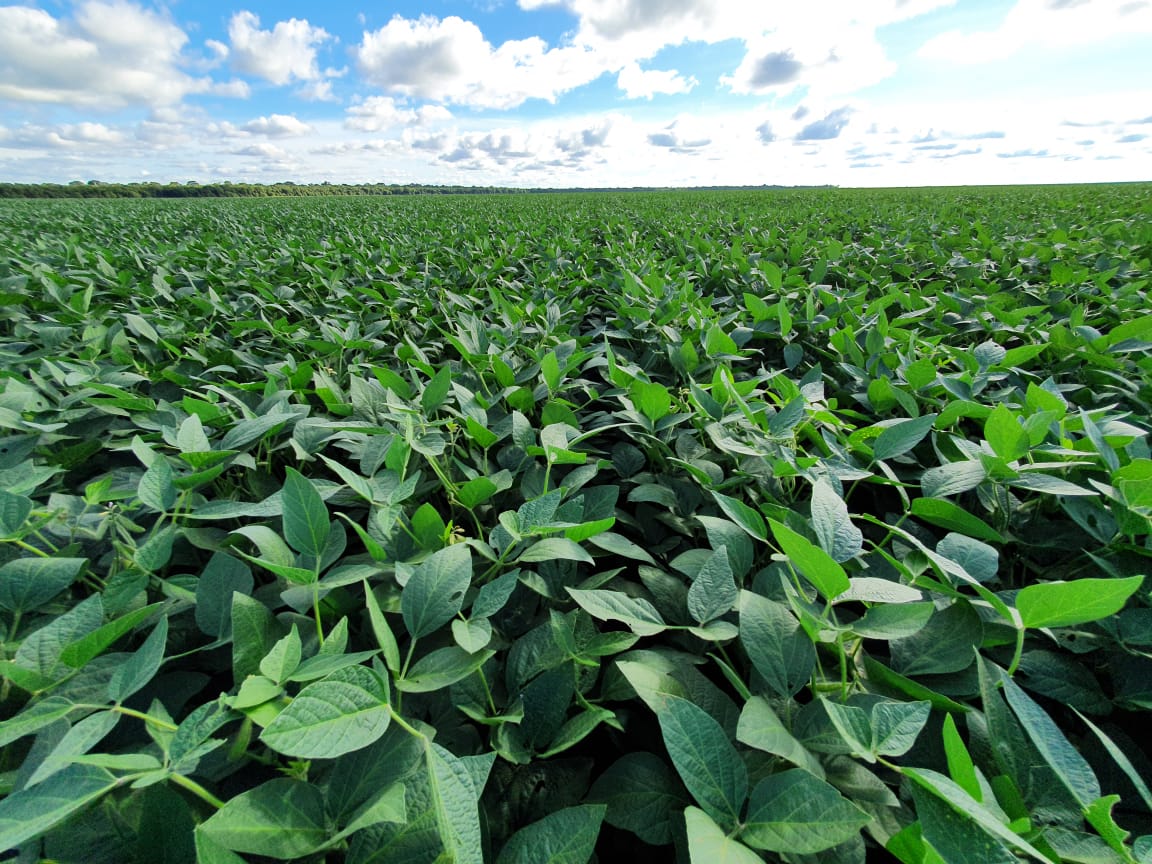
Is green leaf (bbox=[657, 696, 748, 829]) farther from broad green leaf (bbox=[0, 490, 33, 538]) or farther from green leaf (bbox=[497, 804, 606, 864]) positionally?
broad green leaf (bbox=[0, 490, 33, 538])

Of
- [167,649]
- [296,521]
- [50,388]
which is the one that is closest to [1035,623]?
[296,521]

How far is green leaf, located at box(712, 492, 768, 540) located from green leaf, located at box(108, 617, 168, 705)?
31.7 inches

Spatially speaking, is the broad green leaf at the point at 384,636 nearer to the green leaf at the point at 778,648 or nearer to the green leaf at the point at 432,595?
the green leaf at the point at 432,595

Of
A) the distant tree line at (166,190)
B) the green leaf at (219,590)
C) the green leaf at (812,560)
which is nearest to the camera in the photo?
the green leaf at (812,560)

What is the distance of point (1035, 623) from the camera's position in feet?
2.15

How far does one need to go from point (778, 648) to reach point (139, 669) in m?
0.82

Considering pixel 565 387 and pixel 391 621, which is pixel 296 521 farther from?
pixel 565 387

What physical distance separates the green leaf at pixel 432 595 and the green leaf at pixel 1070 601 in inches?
28.7

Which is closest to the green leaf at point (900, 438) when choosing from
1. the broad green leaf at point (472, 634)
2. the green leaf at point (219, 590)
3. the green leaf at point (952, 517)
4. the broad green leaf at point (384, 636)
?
the green leaf at point (952, 517)

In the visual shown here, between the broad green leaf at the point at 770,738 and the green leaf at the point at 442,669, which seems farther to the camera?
the green leaf at the point at 442,669

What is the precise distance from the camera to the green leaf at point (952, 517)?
890 millimetres

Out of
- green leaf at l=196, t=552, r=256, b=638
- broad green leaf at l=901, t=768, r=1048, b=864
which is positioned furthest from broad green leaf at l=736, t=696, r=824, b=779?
green leaf at l=196, t=552, r=256, b=638

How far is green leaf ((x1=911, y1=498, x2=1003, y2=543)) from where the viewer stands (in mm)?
890

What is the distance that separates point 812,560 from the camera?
653mm
